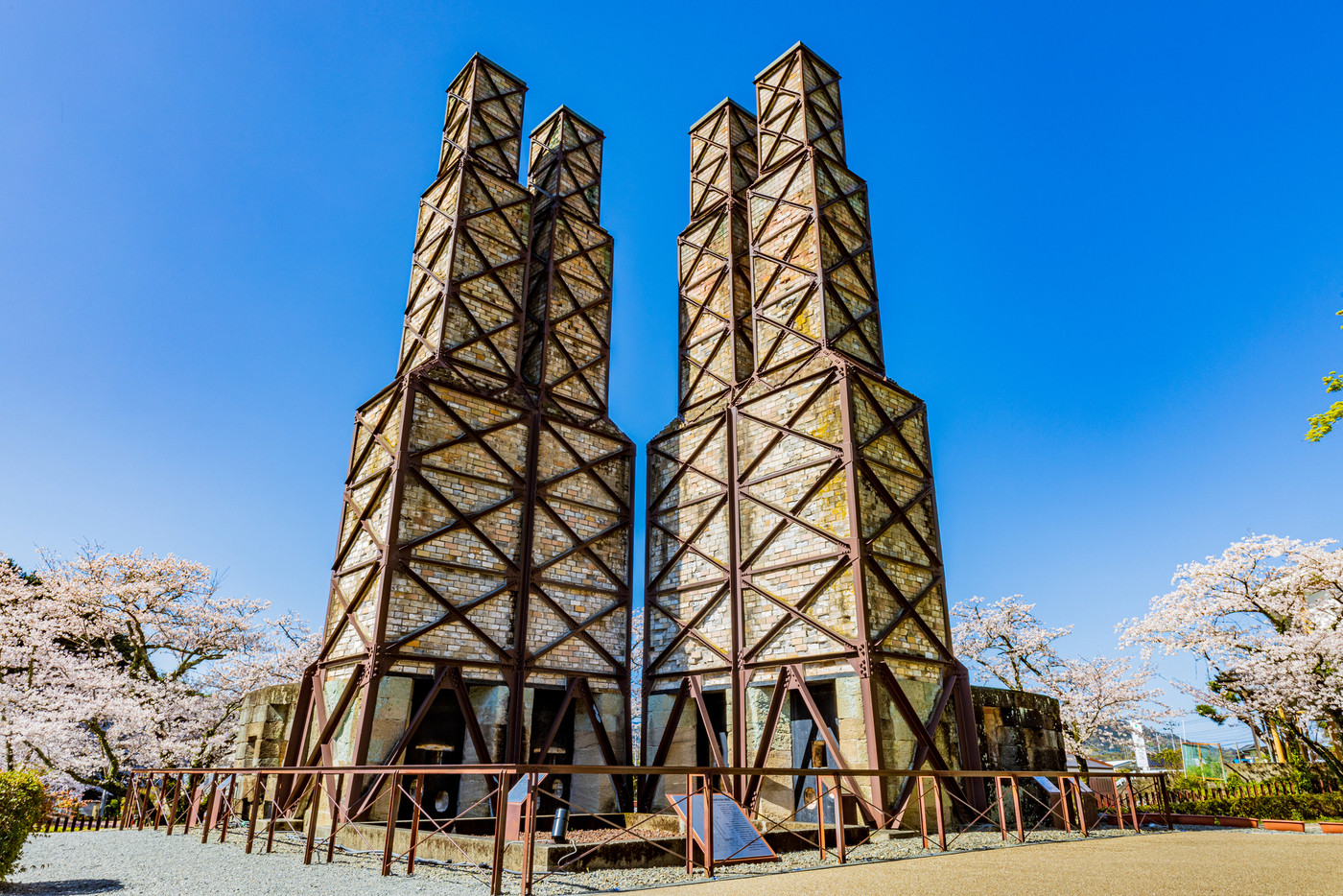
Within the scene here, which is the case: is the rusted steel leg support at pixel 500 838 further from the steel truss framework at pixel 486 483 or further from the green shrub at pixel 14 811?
the steel truss framework at pixel 486 483

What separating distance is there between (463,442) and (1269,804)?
17226mm

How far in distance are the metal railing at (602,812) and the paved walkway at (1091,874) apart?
81cm

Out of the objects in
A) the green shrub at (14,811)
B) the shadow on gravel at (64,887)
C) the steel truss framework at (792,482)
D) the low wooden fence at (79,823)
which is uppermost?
the steel truss framework at (792,482)

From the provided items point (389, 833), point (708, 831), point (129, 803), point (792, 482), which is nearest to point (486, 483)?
point (792, 482)

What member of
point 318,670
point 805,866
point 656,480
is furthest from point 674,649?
point 805,866

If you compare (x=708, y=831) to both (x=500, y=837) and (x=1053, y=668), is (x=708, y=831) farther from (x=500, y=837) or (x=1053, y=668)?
(x=1053, y=668)

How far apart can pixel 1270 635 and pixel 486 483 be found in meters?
19.9

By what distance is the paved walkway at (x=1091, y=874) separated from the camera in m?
5.88

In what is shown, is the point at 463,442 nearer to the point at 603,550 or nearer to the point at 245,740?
the point at 603,550

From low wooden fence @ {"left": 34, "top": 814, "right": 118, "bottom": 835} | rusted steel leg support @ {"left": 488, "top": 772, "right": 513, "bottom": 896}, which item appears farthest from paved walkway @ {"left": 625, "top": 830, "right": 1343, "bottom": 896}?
low wooden fence @ {"left": 34, "top": 814, "right": 118, "bottom": 835}

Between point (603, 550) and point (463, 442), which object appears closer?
point (463, 442)

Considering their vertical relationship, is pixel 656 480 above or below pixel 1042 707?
above

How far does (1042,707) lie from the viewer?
49.9 feet

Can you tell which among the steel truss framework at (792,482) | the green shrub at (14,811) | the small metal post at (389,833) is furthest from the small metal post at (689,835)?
the green shrub at (14,811)
